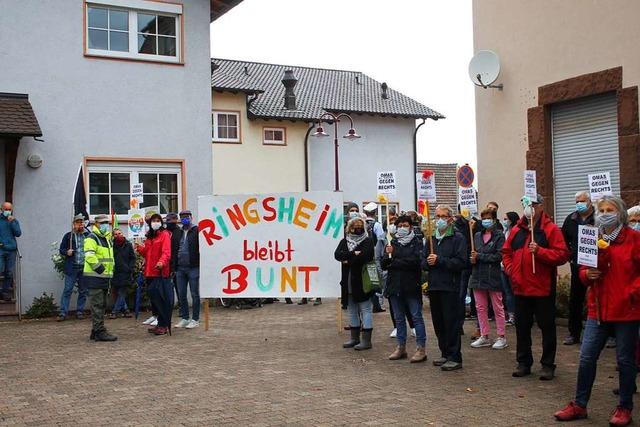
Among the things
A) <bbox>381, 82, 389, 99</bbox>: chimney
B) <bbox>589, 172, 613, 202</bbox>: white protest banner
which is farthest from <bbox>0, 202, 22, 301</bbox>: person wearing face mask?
<bbox>381, 82, 389, 99</bbox>: chimney

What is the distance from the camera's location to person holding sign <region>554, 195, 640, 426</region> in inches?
257

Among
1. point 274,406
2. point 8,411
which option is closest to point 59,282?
point 8,411

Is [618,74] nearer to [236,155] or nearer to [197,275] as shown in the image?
[197,275]

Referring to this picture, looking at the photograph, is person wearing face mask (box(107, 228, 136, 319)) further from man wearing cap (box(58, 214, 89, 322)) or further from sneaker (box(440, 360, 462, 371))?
sneaker (box(440, 360, 462, 371))

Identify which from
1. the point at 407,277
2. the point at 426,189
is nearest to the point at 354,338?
the point at 407,277

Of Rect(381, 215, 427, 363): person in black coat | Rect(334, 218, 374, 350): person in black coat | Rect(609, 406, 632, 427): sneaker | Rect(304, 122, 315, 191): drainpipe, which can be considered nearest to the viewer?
Rect(609, 406, 632, 427): sneaker

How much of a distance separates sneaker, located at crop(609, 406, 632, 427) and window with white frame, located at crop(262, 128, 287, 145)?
26543mm

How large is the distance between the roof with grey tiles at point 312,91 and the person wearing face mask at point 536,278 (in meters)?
23.0

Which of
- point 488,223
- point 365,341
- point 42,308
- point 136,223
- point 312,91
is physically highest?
point 312,91

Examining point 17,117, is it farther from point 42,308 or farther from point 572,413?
point 572,413

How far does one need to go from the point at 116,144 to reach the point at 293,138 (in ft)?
54.3

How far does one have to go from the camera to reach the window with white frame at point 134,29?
16812 millimetres

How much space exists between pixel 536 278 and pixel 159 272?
250 inches

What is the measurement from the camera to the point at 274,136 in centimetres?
3266
